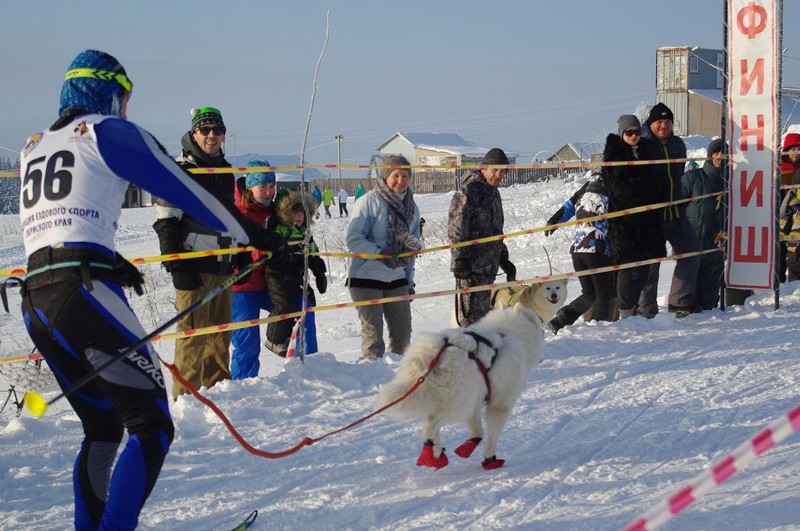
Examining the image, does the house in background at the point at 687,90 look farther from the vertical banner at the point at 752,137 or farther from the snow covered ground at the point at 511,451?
the snow covered ground at the point at 511,451

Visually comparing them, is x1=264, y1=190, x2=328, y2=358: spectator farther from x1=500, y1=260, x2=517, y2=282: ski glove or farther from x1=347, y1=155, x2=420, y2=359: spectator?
x1=500, y1=260, x2=517, y2=282: ski glove

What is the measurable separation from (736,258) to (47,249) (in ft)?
23.5

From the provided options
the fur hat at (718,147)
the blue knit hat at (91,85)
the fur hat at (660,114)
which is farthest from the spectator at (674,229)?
the blue knit hat at (91,85)

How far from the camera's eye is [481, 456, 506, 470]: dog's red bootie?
4098 mm

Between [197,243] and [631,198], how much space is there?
13.6 ft

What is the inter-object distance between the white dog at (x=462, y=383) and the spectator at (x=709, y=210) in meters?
4.37

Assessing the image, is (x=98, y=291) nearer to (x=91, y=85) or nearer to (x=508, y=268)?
(x=91, y=85)

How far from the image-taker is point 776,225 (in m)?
7.95

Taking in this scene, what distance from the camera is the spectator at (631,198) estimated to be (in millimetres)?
7453

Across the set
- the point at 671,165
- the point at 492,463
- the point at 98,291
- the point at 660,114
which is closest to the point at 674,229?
the point at 671,165

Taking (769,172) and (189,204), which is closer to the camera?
(189,204)

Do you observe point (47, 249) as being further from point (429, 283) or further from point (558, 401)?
point (429, 283)

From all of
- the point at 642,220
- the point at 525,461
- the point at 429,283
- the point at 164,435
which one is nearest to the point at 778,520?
the point at 525,461

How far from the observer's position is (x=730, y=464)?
1.83 meters
